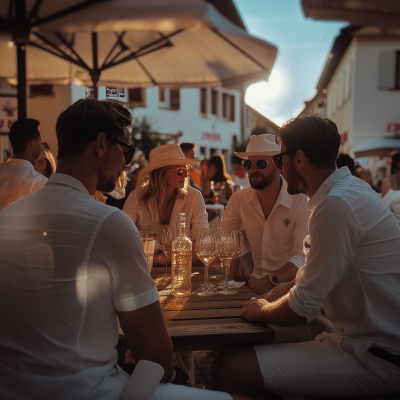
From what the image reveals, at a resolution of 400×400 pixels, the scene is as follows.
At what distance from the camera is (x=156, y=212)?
387cm

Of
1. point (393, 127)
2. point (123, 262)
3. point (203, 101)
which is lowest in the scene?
point (123, 262)

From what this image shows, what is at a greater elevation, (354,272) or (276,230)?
(354,272)

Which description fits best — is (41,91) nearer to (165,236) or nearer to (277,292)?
(165,236)

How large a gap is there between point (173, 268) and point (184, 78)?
4.19 m

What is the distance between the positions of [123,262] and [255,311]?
2.56 ft

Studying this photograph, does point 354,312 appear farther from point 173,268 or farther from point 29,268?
point 29,268

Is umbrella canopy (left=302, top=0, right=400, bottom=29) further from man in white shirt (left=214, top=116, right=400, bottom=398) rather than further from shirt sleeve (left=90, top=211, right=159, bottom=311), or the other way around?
man in white shirt (left=214, top=116, right=400, bottom=398)

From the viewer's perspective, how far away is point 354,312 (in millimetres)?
1986

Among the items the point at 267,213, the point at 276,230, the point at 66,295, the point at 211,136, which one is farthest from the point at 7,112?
the point at 211,136

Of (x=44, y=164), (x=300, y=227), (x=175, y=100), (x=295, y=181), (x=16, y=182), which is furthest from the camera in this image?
(x=175, y=100)

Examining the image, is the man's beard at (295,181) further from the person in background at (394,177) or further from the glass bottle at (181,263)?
the person in background at (394,177)

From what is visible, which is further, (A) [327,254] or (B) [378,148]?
(B) [378,148]

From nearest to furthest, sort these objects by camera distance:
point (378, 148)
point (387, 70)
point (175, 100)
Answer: point (378, 148), point (387, 70), point (175, 100)

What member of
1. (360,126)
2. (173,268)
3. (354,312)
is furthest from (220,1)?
(360,126)
